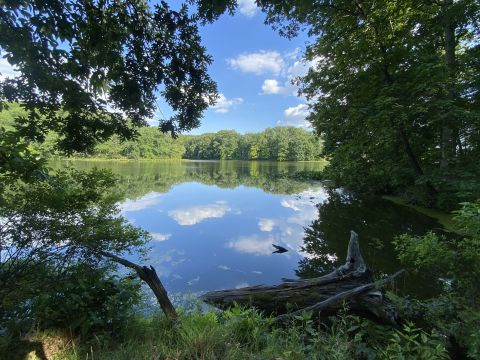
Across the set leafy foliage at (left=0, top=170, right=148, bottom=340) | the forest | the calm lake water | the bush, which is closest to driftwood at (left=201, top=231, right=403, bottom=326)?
the forest

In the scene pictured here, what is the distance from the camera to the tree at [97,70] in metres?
2.65

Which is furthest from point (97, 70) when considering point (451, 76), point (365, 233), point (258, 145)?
point (258, 145)

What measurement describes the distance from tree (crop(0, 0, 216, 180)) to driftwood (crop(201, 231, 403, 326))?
2.97m

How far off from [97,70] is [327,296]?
448 cm

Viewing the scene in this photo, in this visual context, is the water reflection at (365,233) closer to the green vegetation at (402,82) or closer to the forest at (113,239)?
the forest at (113,239)

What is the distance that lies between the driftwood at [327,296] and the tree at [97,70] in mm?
2969

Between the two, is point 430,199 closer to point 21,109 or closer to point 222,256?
point 222,256

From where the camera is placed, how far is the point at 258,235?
1002cm

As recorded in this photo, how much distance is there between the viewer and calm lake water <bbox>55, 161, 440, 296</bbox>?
21.6 feet

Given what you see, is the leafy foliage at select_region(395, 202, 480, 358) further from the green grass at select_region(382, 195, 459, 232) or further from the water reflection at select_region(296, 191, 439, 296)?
the green grass at select_region(382, 195, 459, 232)

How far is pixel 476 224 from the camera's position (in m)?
3.15

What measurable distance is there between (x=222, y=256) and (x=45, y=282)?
16.2 feet

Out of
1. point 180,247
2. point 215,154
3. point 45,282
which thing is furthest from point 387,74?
point 215,154

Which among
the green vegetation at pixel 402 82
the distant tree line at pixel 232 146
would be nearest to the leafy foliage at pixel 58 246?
the green vegetation at pixel 402 82
